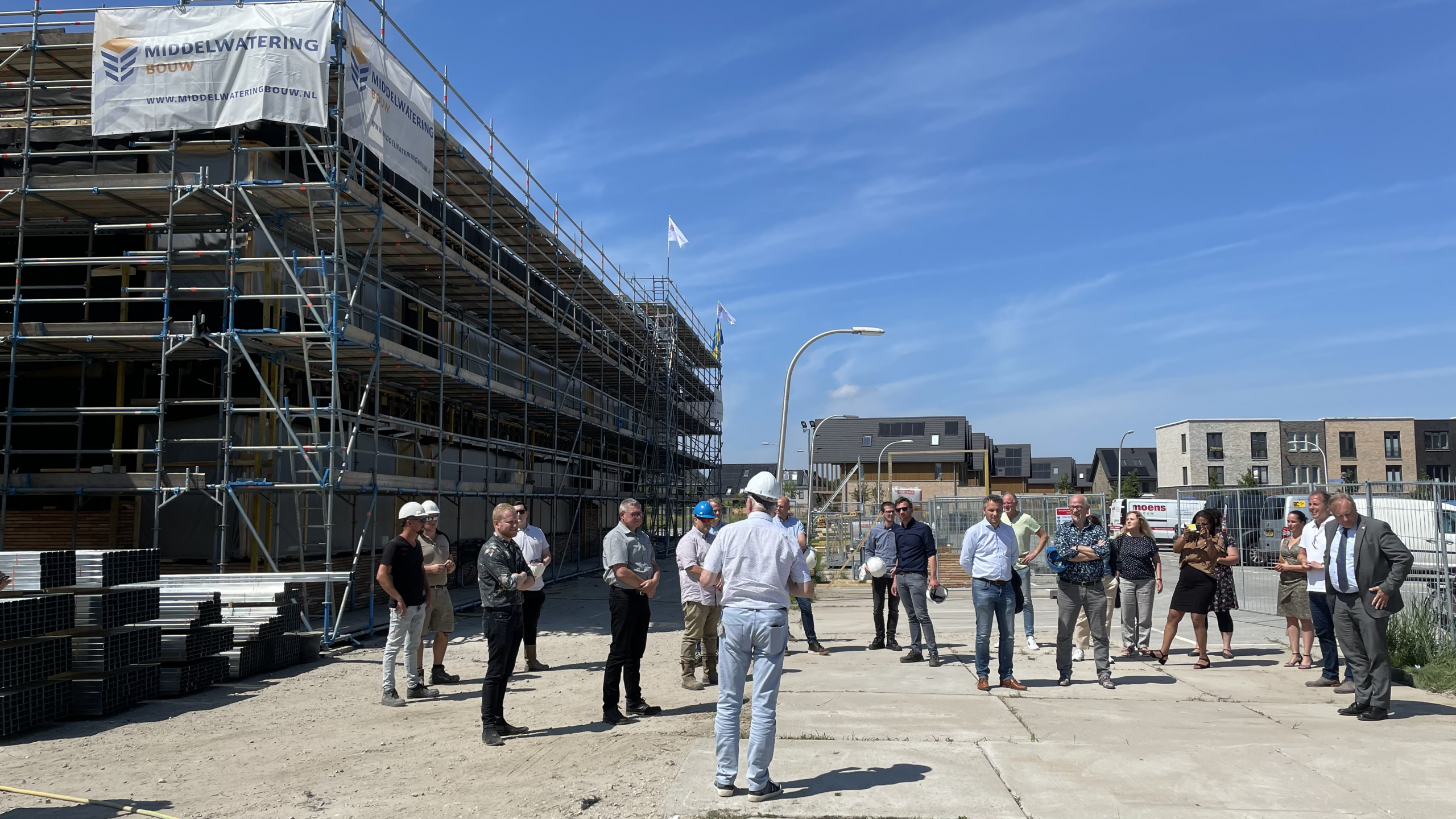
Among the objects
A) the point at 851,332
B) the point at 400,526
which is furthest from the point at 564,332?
the point at 400,526

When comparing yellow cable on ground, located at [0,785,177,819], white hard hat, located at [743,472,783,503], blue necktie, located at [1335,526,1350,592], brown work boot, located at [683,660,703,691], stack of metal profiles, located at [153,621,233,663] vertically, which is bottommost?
yellow cable on ground, located at [0,785,177,819]

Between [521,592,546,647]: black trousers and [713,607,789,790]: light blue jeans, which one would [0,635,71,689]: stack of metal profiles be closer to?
[521,592,546,647]: black trousers

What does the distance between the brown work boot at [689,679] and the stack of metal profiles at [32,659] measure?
16.5 feet

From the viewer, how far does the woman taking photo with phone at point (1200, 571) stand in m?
9.91

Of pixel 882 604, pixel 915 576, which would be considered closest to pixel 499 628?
pixel 915 576

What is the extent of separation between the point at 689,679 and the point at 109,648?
15.9 ft

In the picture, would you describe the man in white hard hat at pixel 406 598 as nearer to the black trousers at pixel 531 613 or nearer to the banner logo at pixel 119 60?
the black trousers at pixel 531 613

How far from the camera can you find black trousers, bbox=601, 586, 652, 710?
7539mm

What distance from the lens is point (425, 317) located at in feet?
60.6

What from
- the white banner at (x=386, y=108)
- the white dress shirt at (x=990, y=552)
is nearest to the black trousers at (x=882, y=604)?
the white dress shirt at (x=990, y=552)

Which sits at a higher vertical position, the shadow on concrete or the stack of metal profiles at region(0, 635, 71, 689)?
the stack of metal profiles at region(0, 635, 71, 689)

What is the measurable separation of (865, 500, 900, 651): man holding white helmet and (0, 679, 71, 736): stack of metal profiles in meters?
7.48

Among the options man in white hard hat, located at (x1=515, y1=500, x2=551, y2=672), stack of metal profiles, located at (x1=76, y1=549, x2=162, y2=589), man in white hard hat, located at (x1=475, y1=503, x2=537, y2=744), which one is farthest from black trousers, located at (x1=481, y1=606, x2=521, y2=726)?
stack of metal profiles, located at (x1=76, y1=549, x2=162, y2=589)

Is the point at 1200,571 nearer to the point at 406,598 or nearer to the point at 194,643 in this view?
the point at 406,598
